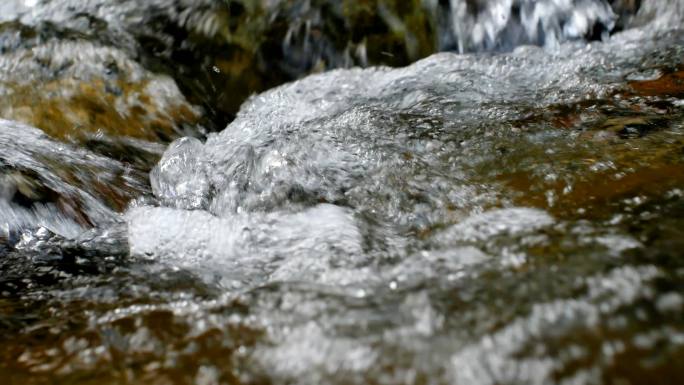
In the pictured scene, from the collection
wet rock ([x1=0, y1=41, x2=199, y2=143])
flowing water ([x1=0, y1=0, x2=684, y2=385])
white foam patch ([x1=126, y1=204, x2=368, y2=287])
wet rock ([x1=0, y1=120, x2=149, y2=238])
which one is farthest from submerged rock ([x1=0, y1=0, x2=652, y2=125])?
white foam patch ([x1=126, y1=204, x2=368, y2=287])

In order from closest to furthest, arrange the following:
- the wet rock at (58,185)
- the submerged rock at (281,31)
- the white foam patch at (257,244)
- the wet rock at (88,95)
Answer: the white foam patch at (257,244), the wet rock at (58,185), the wet rock at (88,95), the submerged rock at (281,31)

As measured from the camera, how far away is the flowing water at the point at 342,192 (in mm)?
1488

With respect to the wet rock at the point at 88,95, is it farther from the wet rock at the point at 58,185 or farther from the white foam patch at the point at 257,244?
the white foam patch at the point at 257,244

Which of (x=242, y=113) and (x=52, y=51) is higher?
(x=52, y=51)

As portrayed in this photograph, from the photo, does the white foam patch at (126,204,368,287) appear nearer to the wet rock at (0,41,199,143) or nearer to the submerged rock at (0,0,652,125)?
the wet rock at (0,41,199,143)

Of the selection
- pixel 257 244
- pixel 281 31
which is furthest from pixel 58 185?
pixel 281 31

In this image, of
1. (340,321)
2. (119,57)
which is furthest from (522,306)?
(119,57)

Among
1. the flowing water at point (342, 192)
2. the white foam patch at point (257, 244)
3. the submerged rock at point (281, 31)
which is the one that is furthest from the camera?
the submerged rock at point (281, 31)

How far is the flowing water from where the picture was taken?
1488mm

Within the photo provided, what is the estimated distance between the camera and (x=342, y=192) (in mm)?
2664

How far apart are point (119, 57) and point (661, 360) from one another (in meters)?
4.07

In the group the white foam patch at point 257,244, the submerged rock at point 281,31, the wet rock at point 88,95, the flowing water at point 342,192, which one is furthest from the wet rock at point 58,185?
the submerged rock at point 281,31

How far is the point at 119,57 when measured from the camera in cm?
449

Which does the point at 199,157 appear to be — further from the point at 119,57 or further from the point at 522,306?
the point at 522,306
